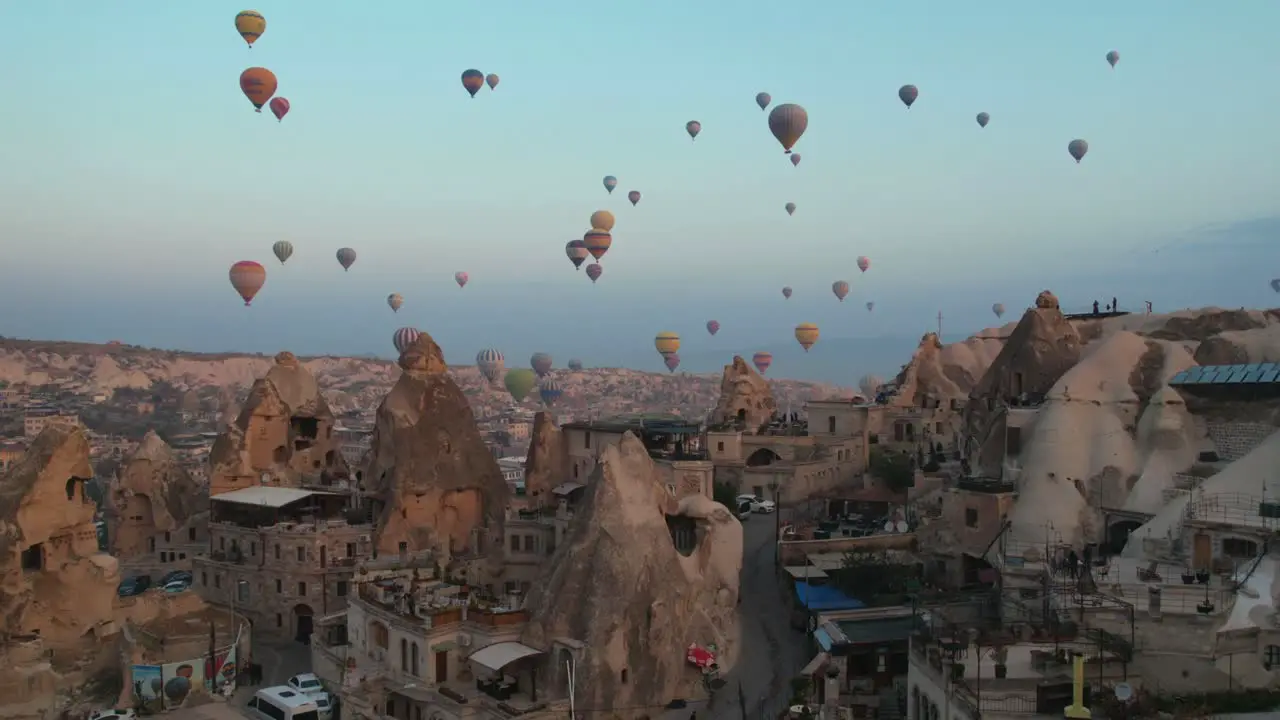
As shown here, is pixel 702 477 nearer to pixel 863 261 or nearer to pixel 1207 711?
pixel 1207 711

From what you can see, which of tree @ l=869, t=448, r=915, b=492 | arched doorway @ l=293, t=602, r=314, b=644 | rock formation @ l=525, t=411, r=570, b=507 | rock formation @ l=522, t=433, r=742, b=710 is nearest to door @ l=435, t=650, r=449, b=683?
rock formation @ l=522, t=433, r=742, b=710

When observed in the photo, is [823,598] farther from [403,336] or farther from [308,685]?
[403,336]

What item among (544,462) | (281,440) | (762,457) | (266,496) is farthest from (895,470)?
(281,440)

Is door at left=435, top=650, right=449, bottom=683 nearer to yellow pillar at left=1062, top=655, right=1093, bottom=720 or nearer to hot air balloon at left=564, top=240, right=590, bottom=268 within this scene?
yellow pillar at left=1062, top=655, right=1093, bottom=720

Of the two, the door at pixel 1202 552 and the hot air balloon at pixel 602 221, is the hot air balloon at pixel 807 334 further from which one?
the door at pixel 1202 552

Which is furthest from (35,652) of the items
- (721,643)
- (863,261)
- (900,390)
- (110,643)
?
(863,261)
